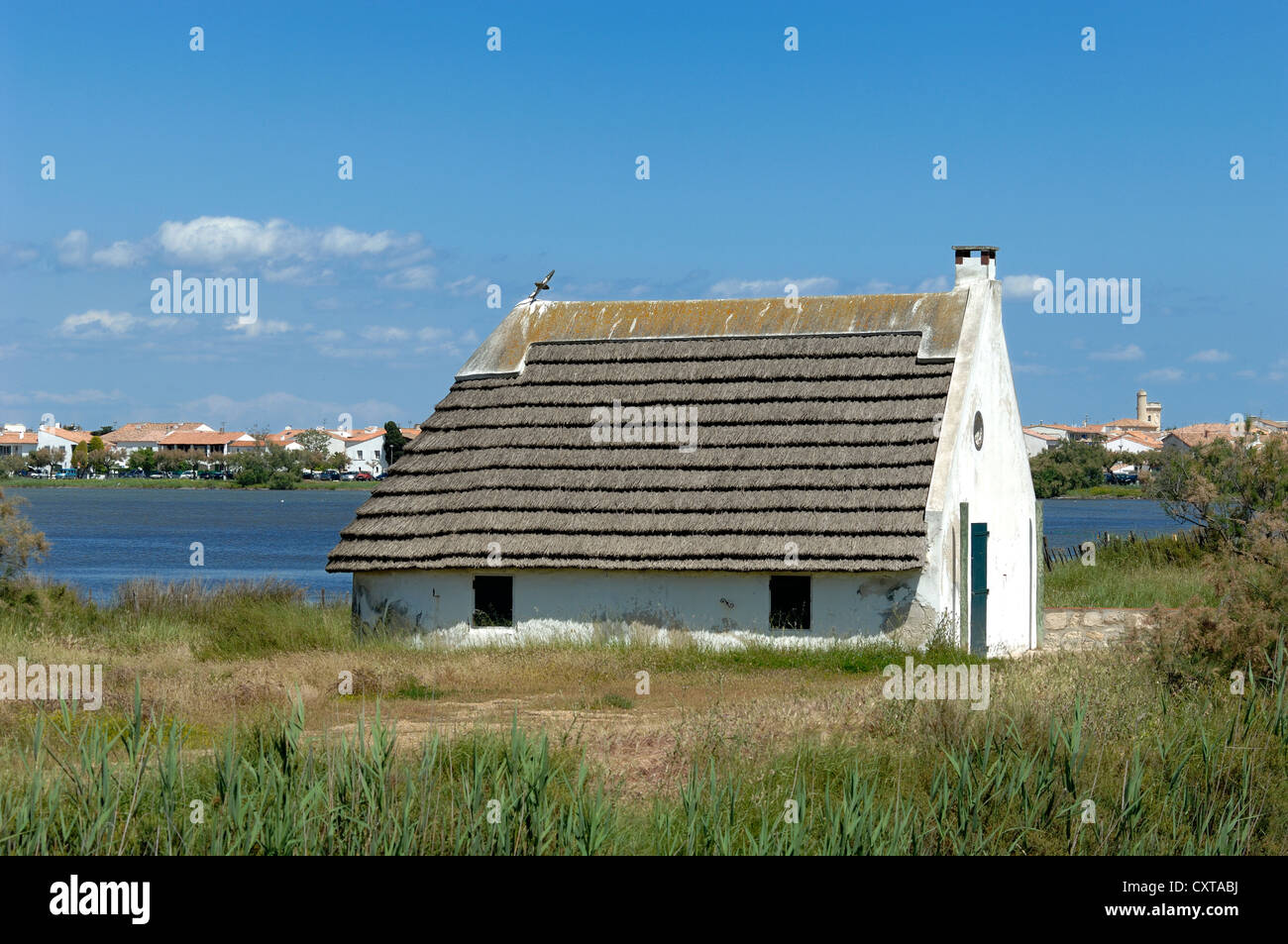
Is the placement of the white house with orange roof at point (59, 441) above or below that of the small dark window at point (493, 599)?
above

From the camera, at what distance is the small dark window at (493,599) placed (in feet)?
69.1

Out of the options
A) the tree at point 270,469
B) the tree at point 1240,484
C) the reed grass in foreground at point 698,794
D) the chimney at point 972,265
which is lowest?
the reed grass in foreground at point 698,794

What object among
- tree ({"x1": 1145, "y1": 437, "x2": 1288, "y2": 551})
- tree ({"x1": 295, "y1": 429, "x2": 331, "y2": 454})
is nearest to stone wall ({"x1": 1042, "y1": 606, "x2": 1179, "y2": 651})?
tree ({"x1": 1145, "y1": 437, "x2": 1288, "y2": 551})

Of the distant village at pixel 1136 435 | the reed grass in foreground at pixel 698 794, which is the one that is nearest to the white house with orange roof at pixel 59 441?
the distant village at pixel 1136 435

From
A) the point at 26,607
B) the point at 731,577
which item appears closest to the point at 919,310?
the point at 731,577

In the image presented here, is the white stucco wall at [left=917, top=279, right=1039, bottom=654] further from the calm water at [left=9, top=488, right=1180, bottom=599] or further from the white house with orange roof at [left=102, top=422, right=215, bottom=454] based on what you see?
the white house with orange roof at [left=102, top=422, right=215, bottom=454]

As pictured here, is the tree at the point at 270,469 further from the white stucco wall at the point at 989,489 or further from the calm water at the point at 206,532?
the white stucco wall at the point at 989,489

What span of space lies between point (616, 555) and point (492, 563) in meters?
1.83

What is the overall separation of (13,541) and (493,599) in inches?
327

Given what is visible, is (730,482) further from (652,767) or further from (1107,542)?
(1107,542)

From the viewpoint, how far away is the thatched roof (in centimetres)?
1964

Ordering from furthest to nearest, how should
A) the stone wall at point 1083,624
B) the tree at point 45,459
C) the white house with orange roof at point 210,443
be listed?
the white house with orange roof at point 210,443 < the tree at point 45,459 < the stone wall at point 1083,624

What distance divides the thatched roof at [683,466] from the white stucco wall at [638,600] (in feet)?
1.39
